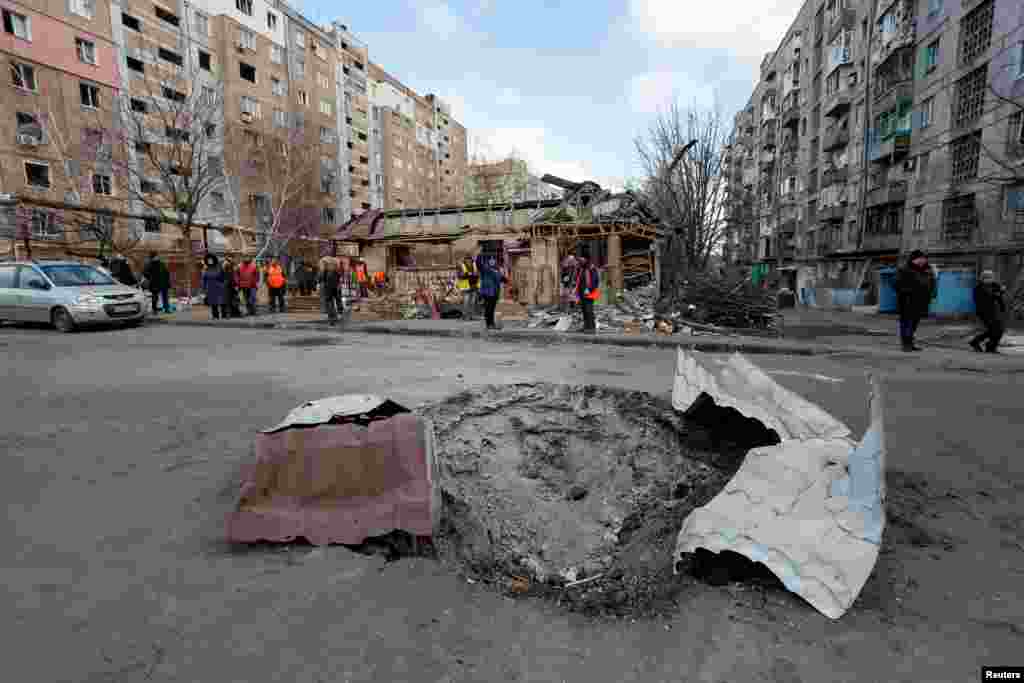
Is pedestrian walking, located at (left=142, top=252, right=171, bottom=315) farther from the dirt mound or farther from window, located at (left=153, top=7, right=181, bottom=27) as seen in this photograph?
window, located at (left=153, top=7, right=181, bottom=27)

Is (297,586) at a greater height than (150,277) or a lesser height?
lesser

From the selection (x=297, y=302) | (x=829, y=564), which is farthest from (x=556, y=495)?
(x=297, y=302)

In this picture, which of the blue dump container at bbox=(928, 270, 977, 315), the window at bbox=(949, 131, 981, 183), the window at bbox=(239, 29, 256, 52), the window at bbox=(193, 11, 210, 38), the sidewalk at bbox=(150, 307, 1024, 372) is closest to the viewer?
the sidewalk at bbox=(150, 307, 1024, 372)

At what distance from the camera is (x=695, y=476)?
3.50m

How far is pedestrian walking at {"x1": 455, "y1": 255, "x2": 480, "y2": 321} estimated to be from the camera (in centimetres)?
1342

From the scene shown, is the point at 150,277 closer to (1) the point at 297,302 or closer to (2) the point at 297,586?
(1) the point at 297,302

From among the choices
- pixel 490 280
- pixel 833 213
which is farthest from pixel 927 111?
pixel 490 280

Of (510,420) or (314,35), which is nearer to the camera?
(510,420)

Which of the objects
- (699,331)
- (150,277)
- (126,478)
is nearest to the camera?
(126,478)

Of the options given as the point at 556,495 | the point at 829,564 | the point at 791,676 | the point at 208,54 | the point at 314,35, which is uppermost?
the point at 314,35

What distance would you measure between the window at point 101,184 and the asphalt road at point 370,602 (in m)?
29.2

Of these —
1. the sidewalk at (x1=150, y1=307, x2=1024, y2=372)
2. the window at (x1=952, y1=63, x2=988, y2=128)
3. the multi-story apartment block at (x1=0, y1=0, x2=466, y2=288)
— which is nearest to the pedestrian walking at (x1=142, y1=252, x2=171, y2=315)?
the sidewalk at (x1=150, y1=307, x2=1024, y2=372)

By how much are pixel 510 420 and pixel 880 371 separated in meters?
6.06

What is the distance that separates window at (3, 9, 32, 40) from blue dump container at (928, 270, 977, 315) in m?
46.2
